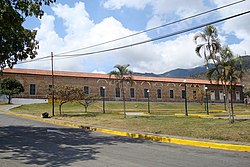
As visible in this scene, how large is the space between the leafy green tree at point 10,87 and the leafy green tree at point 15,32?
104 feet

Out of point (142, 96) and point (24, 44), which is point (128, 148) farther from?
point (142, 96)

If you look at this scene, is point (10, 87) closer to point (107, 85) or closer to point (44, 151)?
point (107, 85)

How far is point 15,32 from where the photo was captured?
13836 mm

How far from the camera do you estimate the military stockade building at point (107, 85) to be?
51.0 meters

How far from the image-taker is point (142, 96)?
62.7 metres

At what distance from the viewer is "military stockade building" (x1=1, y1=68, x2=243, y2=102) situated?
5103cm

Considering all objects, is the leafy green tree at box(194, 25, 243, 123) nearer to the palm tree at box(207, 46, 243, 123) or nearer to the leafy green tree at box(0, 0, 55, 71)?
the palm tree at box(207, 46, 243, 123)

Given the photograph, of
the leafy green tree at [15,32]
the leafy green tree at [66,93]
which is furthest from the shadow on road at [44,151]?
the leafy green tree at [66,93]

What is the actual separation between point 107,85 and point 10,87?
19502mm

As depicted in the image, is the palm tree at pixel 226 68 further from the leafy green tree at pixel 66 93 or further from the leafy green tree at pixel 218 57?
the leafy green tree at pixel 66 93

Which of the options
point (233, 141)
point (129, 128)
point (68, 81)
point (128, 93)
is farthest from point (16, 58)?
point (128, 93)

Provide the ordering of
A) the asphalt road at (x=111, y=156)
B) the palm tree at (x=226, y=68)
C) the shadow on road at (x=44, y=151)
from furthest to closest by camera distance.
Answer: the palm tree at (x=226, y=68)
the shadow on road at (x=44, y=151)
the asphalt road at (x=111, y=156)

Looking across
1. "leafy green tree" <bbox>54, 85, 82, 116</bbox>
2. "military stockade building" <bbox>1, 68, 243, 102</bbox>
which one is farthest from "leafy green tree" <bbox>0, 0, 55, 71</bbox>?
"military stockade building" <bbox>1, 68, 243, 102</bbox>

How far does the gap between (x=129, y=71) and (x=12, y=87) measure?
29.2 metres
